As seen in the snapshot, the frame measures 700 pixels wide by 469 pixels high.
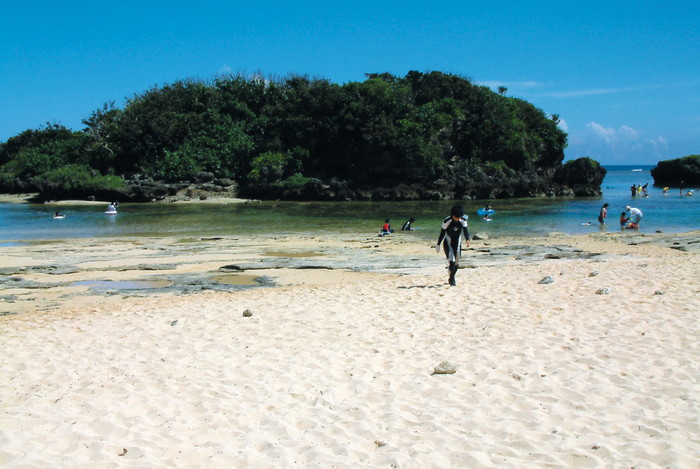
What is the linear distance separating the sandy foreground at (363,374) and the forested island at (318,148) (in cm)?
4164

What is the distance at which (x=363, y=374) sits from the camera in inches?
250

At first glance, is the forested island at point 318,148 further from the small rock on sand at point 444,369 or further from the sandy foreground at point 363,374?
the small rock on sand at point 444,369

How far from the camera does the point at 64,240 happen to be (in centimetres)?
2462

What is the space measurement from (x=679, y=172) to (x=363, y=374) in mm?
90878

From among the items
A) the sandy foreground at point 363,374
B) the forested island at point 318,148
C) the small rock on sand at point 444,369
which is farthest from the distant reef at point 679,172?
the small rock on sand at point 444,369

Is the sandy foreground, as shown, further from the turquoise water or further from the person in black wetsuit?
the turquoise water

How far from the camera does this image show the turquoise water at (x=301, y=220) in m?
27.7

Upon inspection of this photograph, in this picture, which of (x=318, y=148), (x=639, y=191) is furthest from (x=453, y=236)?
(x=639, y=191)

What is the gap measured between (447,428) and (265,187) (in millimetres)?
51079

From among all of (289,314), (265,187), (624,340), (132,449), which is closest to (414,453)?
(132,449)

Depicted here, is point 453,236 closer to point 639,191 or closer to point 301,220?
point 301,220

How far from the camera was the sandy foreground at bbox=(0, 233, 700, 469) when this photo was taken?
453 centimetres

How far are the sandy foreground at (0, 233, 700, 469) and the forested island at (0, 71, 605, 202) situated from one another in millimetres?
41639

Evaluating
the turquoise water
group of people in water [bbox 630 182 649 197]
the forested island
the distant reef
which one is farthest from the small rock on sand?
the distant reef
